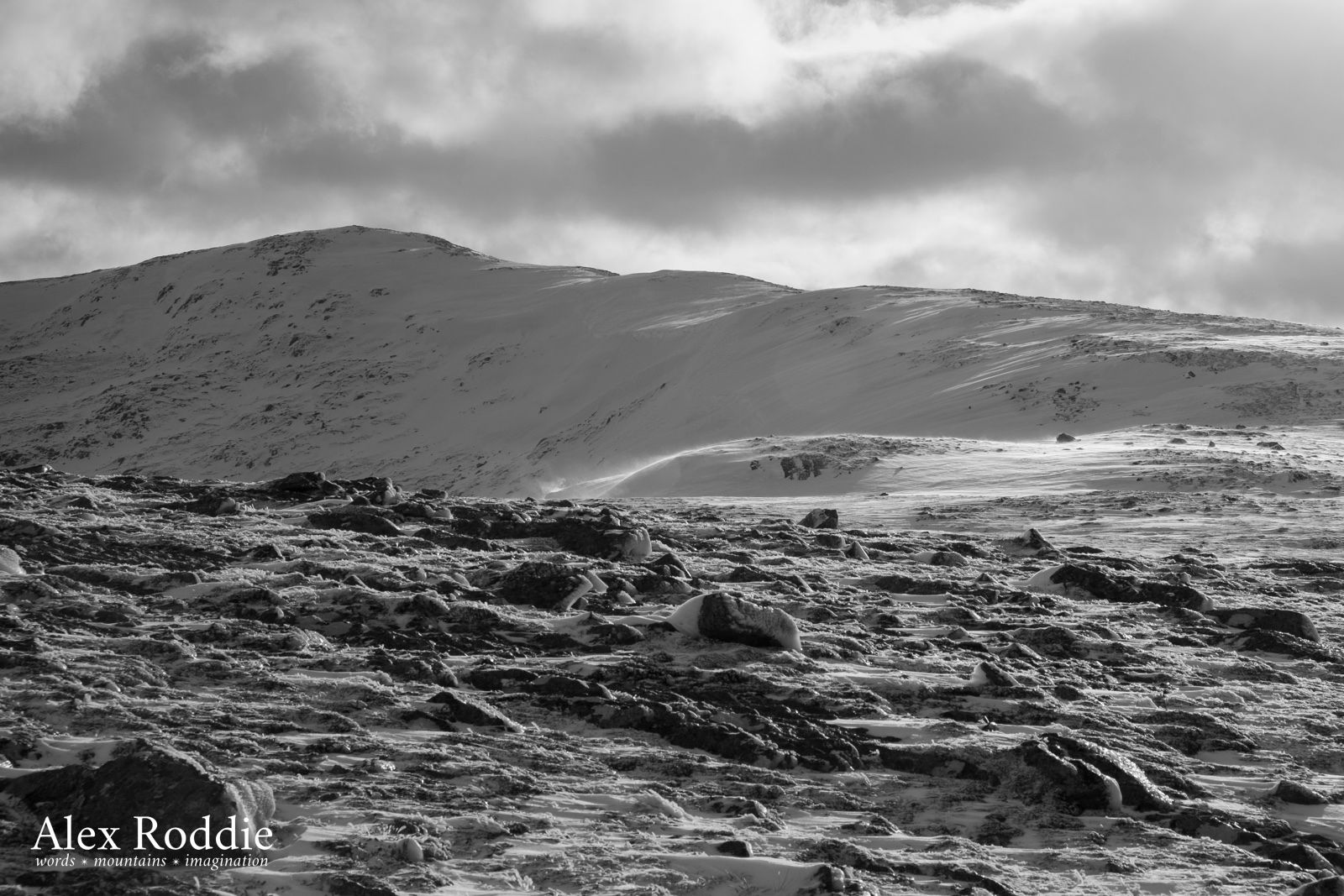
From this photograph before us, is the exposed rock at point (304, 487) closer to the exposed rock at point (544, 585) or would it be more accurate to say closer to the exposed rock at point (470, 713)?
the exposed rock at point (544, 585)

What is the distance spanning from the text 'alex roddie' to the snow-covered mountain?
2501cm

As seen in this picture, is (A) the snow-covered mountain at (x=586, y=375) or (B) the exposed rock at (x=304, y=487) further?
(A) the snow-covered mountain at (x=586, y=375)

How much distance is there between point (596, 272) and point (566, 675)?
8570 centimetres

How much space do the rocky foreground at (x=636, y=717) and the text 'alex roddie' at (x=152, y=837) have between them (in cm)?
8

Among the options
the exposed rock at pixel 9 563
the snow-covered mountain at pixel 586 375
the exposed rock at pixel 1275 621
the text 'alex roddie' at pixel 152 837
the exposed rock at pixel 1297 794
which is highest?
the snow-covered mountain at pixel 586 375

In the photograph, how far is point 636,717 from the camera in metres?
8.49

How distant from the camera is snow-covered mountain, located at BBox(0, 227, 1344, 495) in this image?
3706cm

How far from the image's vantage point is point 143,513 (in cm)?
1519

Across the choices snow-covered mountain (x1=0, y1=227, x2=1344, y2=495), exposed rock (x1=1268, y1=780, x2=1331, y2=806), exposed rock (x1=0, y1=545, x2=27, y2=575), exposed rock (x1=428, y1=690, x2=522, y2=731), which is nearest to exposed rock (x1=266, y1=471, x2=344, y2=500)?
exposed rock (x1=0, y1=545, x2=27, y2=575)

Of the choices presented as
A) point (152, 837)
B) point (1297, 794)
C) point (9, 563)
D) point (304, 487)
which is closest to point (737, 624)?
point (1297, 794)

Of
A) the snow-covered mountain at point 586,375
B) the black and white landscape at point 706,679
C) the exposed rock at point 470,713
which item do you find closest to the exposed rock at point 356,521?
the black and white landscape at point 706,679

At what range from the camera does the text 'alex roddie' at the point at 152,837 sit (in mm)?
5766

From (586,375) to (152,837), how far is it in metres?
61.9

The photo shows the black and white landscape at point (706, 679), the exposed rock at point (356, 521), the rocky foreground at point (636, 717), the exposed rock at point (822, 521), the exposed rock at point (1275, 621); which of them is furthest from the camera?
the exposed rock at point (822, 521)
